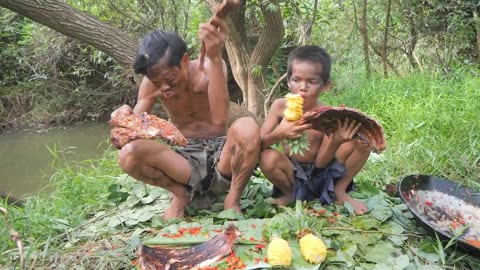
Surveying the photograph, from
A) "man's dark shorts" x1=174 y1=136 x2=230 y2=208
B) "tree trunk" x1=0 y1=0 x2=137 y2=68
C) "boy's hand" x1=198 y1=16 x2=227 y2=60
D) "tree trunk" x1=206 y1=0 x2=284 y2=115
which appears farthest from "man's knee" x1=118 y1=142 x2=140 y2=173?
"tree trunk" x1=206 y1=0 x2=284 y2=115

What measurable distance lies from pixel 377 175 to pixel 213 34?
1624 millimetres

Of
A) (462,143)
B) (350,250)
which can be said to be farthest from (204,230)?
(462,143)

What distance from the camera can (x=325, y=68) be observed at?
233cm

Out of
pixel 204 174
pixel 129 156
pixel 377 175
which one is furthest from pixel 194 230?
pixel 377 175

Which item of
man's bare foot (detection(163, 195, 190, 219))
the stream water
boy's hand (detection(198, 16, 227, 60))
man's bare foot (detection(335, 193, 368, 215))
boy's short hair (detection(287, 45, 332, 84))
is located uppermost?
boy's hand (detection(198, 16, 227, 60))

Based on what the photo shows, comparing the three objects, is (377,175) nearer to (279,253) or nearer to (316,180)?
(316,180)

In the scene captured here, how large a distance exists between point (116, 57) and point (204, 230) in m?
3.10

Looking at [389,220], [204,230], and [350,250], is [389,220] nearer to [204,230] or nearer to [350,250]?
[350,250]

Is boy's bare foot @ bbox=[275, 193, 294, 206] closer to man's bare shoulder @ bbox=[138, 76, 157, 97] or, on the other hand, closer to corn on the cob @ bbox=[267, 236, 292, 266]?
corn on the cob @ bbox=[267, 236, 292, 266]

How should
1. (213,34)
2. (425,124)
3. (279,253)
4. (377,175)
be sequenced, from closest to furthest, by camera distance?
1. (279,253)
2. (213,34)
3. (377,175)
4. (425,124)

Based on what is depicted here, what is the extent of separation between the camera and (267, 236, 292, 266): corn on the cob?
1688 mm

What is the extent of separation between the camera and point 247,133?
2.17 meters

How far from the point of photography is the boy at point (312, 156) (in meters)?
2.25

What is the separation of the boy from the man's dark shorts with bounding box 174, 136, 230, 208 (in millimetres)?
282
